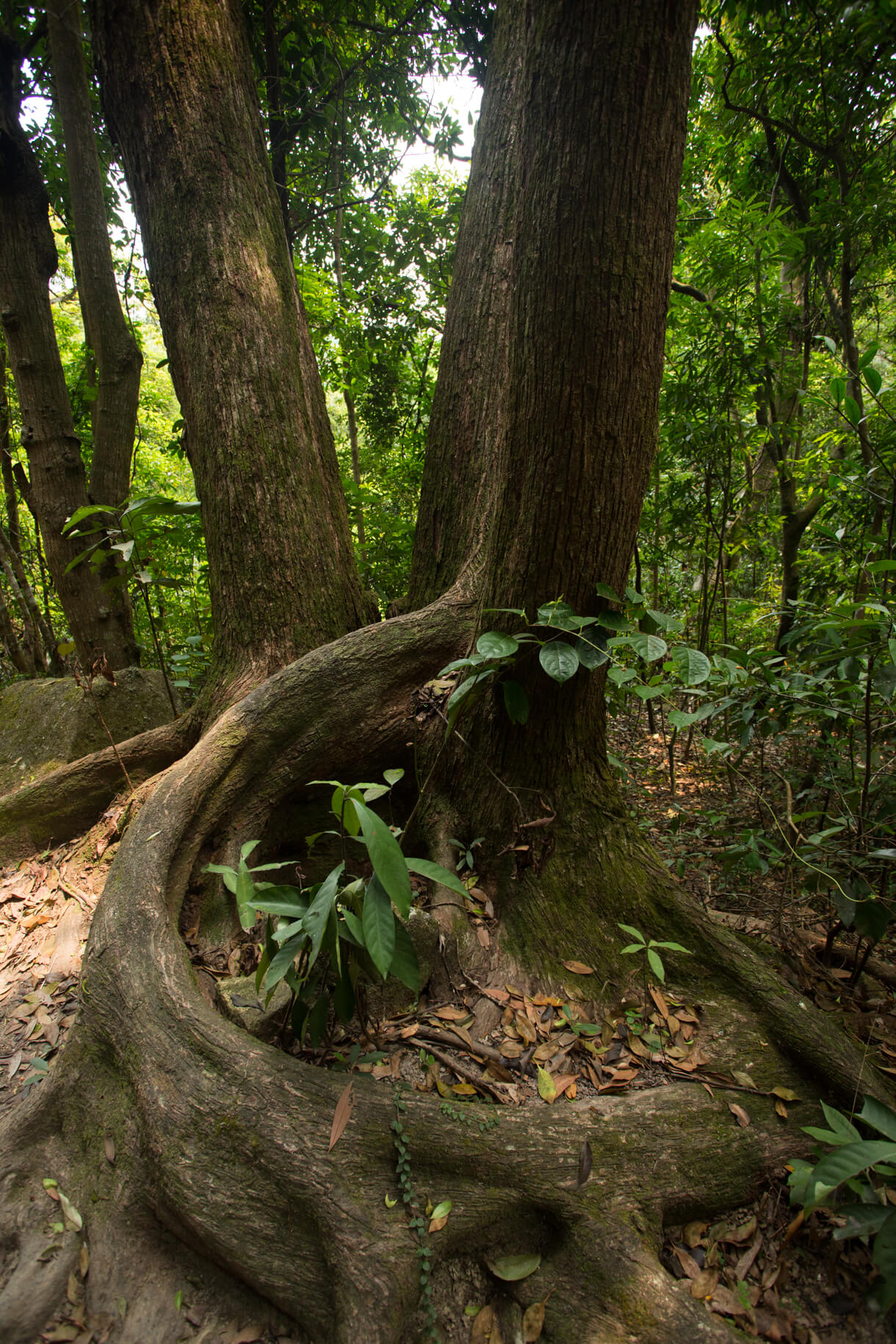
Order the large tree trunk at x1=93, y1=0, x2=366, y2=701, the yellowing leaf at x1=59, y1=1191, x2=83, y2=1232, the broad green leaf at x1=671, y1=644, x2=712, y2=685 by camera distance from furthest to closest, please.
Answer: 1. the large tree trunk at x1=93, y1=0, x2=366, y2=701
2. the broad green leaf at x1=671, y1=644, x2=712, y2=685
3. the yellowing leaf at x1=59, y1=1191, x2=83, y2=1232

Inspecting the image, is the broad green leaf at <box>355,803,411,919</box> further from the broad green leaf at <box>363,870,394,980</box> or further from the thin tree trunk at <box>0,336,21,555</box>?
the thin tree trunk at <box>0,336,21,555</box>

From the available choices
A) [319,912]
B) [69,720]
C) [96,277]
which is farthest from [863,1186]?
[96,277]

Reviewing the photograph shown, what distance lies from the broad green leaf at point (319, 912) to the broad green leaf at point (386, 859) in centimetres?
11

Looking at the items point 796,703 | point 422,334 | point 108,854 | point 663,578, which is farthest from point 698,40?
point 108,854

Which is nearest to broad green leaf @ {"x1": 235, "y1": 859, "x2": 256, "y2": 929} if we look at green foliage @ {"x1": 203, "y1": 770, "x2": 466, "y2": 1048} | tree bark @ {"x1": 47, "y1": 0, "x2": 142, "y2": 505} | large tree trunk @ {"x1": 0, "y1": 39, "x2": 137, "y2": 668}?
green foliage @ {"x1": 203, "y1": 770, "x2": 466, "y2": 1048}

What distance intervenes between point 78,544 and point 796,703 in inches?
171

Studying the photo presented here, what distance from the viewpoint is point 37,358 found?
4199mm

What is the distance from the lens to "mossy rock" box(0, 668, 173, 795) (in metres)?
3.71

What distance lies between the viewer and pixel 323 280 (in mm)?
6125

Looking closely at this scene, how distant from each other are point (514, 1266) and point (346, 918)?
89 centimetres

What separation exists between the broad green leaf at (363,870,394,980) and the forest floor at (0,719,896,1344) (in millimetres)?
464

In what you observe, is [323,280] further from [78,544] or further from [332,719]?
[332,719]

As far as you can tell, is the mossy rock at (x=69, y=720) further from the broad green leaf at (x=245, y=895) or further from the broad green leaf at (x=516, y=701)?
the broad green leaf at (x=516, y=701)

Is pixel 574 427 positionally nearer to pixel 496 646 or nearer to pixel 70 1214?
pixel 496 646
